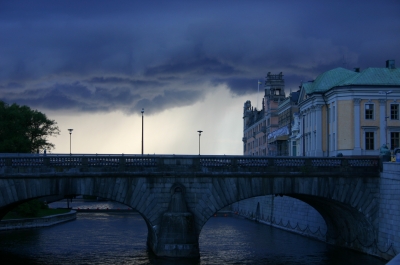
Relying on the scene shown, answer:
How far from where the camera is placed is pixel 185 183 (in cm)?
4259

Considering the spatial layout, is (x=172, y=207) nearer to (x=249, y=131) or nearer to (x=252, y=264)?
(x=252, y=264)

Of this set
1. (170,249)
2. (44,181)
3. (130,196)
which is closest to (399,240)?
(170,249)

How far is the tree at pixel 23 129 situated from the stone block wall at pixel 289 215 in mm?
32118

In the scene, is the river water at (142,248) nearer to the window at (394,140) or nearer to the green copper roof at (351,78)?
the window at (394,140)

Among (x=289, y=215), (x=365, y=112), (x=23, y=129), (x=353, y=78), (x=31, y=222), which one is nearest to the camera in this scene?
(x=289, y=215)

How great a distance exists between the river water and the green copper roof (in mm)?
19027

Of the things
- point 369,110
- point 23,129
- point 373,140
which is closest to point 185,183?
point 369,110

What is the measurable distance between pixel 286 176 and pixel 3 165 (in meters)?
18.7

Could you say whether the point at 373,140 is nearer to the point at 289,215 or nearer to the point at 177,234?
the point at 289,215

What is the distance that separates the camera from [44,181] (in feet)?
134

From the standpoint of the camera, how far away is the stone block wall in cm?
5947

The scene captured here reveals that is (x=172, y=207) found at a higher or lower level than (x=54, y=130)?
lower

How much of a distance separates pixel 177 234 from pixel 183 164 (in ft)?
16.0

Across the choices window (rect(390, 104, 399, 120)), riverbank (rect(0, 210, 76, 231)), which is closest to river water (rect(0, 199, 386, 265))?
riverbank (rect(0, 210, 76, 231))
